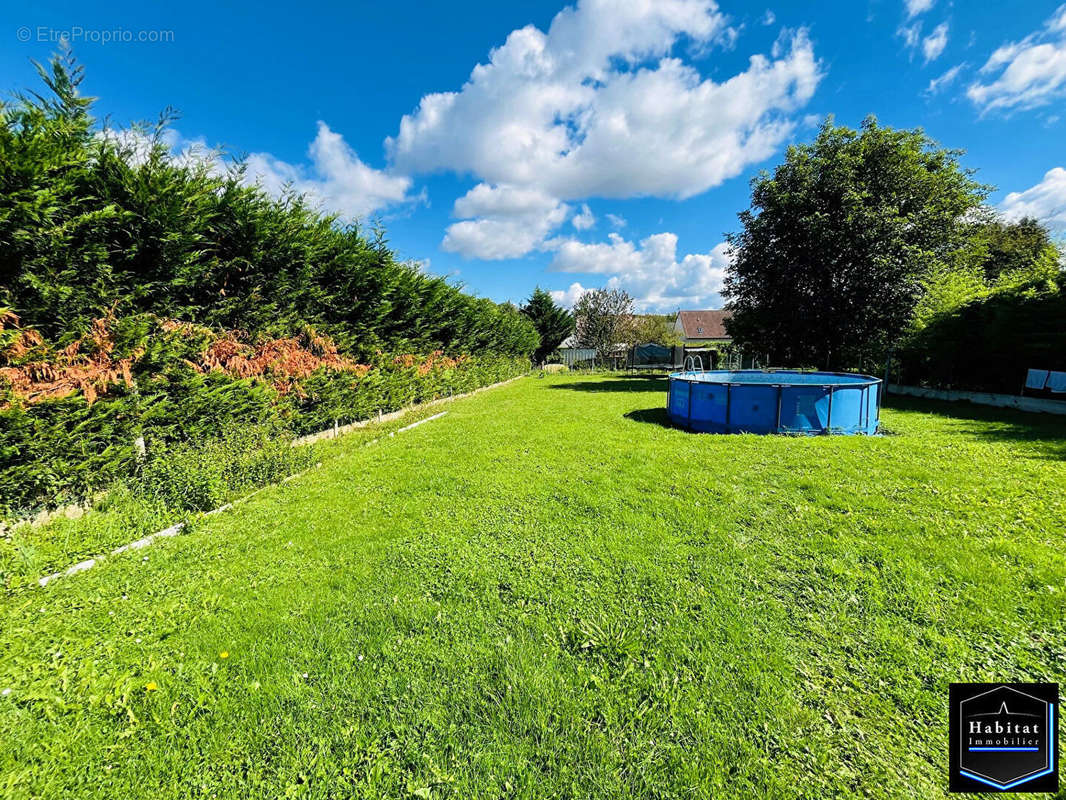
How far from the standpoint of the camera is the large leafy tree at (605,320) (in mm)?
36750

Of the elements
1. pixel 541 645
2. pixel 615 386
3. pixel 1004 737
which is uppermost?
pixel 615 386

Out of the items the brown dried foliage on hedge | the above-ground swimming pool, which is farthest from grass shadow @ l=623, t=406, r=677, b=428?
the brown dried foliage on hedge

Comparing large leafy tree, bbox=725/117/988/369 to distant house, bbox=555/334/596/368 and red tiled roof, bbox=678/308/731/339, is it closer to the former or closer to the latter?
distant house, bbox=555/334/596/368

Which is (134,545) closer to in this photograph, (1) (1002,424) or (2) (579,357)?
(1) (1002,424)

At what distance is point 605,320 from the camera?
36.6 meters

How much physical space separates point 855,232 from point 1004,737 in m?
17.8

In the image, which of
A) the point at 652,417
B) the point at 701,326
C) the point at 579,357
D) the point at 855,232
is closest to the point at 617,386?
the point at 652,417

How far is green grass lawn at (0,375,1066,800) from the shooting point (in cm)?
192

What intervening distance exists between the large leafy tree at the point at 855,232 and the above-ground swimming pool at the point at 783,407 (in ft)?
29.9

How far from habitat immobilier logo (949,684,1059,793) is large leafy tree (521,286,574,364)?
33.9m

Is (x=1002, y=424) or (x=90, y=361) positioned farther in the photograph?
(x=1002, y=424)

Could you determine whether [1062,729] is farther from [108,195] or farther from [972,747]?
[108,195]

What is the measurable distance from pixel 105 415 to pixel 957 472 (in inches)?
419

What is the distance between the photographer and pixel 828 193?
1598cm
